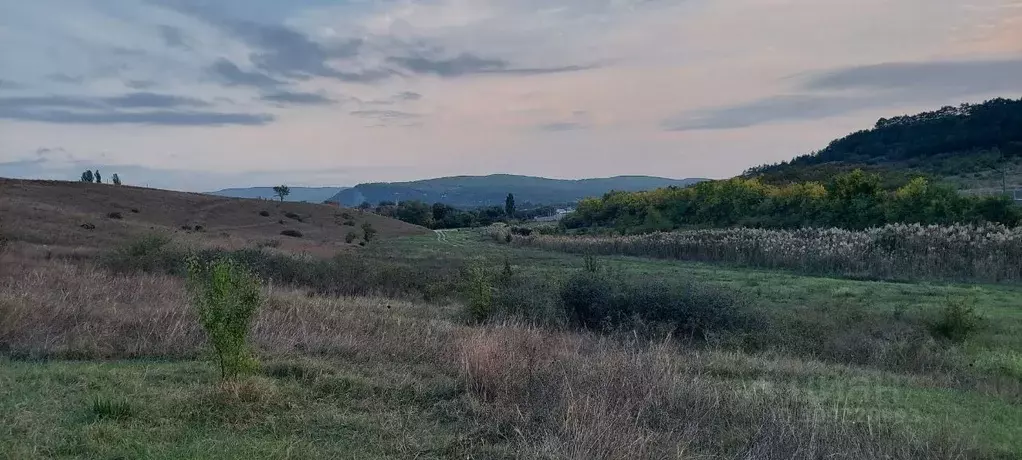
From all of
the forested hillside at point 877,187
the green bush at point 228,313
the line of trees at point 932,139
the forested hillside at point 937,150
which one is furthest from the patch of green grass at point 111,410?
the line of trees at point 932,139

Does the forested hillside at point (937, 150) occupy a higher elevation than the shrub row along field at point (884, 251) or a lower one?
higher

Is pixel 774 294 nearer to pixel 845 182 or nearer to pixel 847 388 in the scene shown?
pixel 847 388

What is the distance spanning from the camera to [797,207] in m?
44.6

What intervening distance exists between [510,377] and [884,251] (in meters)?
19.6

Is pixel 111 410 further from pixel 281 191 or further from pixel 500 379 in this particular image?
pixel 281 191

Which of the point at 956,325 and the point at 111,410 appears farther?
the point at 956,325

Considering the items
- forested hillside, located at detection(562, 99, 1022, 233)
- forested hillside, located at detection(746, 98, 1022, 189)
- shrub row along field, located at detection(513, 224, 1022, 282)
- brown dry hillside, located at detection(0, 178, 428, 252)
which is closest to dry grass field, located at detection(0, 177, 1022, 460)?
shrub row along field, located at detection(513, 224, 1022, 282)

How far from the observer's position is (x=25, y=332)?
31.4 ft

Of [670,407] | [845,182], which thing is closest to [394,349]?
[670,407]

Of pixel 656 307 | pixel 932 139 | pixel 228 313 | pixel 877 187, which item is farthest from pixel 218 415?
pixel 932 139

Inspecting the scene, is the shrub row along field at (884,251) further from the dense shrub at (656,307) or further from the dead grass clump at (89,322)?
the dead grass clump at (89,322)

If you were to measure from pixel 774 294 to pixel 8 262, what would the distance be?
18.2 meters

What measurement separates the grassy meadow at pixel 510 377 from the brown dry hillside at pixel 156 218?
18.6 meters

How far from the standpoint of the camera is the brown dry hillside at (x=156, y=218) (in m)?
32.8
